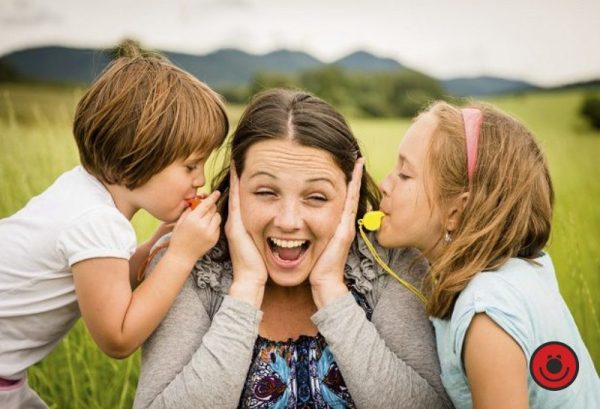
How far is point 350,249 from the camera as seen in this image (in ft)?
9.76

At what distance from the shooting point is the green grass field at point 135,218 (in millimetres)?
3729

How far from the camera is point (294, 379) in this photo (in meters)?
2.69

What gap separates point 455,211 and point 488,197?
0.56 ft

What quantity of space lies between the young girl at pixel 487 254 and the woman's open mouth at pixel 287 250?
1.11ft

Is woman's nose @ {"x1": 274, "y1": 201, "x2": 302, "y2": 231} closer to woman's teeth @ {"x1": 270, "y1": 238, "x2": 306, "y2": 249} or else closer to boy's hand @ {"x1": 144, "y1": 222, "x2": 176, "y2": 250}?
woman's teeth @ {"x1": 270, "y1": 238, "x2": 306, "y2": 249}

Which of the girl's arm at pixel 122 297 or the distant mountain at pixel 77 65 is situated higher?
the girl's arm at pixel 122 297

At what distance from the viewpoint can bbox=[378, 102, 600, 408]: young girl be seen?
2289mm

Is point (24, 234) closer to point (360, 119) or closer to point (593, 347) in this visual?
point (593, 347)

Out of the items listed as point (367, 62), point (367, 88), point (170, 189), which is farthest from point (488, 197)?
point (367, 88)

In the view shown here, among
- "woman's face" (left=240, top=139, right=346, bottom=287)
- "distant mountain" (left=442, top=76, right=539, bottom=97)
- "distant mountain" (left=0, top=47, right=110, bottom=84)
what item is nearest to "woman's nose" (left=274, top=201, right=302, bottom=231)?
"woman's face" (left=240, top=139, right=346, bottom=287)

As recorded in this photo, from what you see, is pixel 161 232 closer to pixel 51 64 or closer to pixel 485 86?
pixel 51 64

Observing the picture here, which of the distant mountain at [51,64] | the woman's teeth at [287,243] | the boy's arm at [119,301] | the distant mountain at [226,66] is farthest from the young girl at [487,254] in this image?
the distant mountain at [51,64]

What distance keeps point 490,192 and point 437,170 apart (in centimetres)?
23

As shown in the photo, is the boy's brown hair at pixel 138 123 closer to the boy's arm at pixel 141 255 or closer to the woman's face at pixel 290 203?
the woman's face at pixel 290 203
